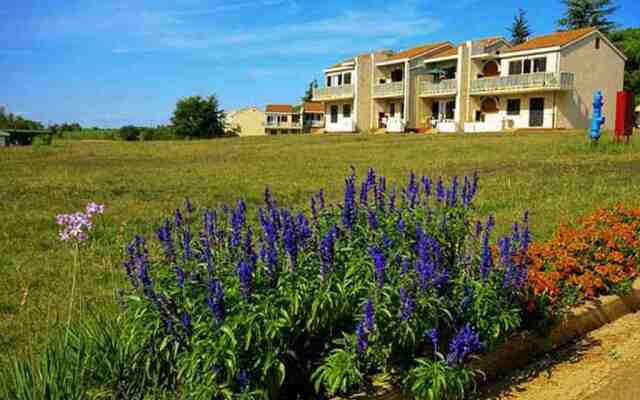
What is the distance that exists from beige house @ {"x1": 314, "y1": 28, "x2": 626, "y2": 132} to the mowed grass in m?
19.2

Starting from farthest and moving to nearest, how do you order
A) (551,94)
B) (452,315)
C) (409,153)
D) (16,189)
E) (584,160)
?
(551,94) < (409,153) < (584,160) < (16,189) < (452,315)

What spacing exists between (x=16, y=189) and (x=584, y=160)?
14.5 metres

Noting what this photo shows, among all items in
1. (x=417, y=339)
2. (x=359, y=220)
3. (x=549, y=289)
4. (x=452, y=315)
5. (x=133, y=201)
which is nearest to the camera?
(x=417, y=339)

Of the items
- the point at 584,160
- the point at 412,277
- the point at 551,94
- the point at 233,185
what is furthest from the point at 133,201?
the point at 551,94

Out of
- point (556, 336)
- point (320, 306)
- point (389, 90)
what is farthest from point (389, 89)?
point (320, 306)

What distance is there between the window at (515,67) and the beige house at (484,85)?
71 millimetres

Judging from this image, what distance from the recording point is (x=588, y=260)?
4.80 meters

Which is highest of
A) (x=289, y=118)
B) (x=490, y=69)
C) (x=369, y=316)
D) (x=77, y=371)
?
(x=490, y=69)

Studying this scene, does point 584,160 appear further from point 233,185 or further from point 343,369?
point 343,369

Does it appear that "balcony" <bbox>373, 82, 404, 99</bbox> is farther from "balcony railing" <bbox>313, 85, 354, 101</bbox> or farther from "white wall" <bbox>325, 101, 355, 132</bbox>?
"white wall" <bbox>325, 101, 355, 132</bbox>

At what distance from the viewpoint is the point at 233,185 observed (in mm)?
13078

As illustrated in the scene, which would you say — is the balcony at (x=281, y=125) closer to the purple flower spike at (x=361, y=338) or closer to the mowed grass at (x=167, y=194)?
the mowed grass at (x=167, y=194)

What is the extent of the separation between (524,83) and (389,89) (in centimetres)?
1350

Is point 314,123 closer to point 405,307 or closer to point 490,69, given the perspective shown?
point 490,69
